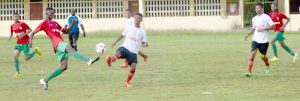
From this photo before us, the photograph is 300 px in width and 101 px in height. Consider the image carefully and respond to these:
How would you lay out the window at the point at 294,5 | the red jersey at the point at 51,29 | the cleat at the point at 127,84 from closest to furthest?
1. the cleat at the point at 127,84
2. the red jersey at the point at 51,29
3. the window at the point at 294,5

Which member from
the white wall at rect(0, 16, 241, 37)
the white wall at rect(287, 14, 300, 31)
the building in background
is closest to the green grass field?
the white wall at rect(0, 16, 241, 37)

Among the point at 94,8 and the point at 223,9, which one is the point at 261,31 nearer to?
the point at 223,9

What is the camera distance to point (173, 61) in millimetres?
23266

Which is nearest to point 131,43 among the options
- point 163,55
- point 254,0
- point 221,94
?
point 221,94

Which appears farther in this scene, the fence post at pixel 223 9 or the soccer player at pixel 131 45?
the fence post at pixel 223 9

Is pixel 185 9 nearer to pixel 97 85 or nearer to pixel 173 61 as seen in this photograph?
pixel 173 61

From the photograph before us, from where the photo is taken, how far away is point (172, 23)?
174 feet

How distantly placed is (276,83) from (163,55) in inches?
450

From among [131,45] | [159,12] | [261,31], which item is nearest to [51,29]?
[131,45]

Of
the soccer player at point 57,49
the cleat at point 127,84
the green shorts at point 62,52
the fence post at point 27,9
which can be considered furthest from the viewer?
the fence post at point 27,9

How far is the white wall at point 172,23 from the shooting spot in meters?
52.8

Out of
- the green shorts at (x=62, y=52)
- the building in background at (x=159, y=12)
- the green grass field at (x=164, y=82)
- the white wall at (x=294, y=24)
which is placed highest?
the building in background at (x=159, y=12)

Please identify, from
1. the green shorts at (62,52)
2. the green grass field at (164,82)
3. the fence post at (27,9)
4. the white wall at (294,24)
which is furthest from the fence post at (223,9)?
the green shorts at (62,52)

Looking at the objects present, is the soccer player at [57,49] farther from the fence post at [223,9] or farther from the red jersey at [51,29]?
the fence post at [223,9]
